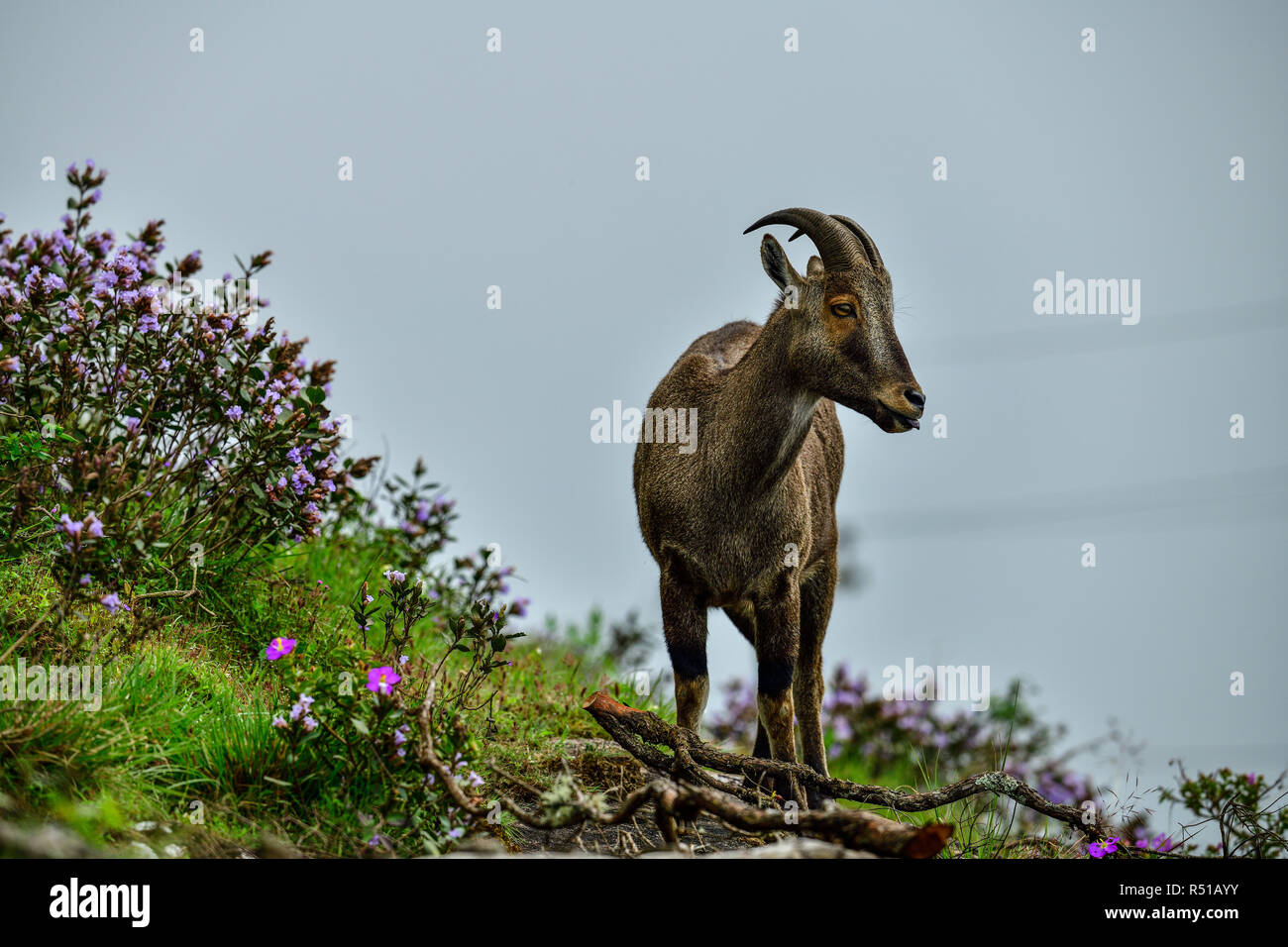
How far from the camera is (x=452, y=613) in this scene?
7.33 meters

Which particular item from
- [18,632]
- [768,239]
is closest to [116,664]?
[18,632]

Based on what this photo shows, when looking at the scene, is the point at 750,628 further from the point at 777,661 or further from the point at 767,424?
the point at 767,424

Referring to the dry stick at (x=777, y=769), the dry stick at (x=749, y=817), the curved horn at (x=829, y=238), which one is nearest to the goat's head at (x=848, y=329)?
the curved horn at (x=829, y=238)

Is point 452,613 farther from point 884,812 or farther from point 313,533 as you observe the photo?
point 884,812

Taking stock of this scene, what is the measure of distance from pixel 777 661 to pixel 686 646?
481 mm

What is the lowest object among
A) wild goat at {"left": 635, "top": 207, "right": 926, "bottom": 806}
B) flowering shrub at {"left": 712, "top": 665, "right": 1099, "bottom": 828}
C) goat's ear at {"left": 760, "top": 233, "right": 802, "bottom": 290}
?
flowering shrub at {"left": 712, "top": 665, "right": 1099, "bottom": 828}

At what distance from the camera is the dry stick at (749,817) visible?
11.2 feet

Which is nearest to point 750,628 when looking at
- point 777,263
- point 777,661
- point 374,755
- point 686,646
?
point 777,661

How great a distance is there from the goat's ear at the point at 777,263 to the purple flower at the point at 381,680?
10.0ft

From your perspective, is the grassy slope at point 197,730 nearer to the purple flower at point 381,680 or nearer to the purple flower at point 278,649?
the purple flower at point 278,649

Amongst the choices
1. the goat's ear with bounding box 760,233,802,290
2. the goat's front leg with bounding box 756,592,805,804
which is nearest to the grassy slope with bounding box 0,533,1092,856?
the goat's front leg with bounding box 756,592,805,804

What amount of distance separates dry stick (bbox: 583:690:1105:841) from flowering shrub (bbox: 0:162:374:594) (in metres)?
1.90

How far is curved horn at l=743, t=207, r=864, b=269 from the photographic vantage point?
5676 mm
